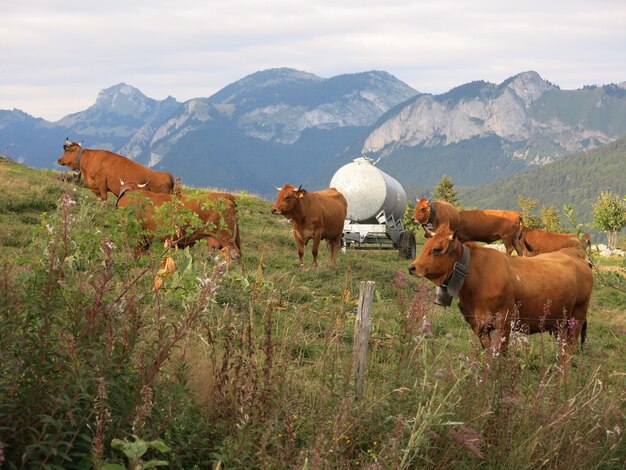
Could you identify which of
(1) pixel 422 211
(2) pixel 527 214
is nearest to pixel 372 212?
(1) pixel 422 211

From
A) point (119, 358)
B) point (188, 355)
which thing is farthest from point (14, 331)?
point (188, 355)

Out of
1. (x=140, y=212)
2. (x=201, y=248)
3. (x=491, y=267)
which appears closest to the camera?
(x=140, y=212)

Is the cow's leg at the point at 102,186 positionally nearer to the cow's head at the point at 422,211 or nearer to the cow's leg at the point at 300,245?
the cow's leg at the point at 300,245

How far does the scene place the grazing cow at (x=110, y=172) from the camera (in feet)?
58.3

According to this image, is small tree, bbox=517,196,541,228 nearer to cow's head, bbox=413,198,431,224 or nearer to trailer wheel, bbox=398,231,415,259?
trailer wheel, bbox=398,231,415,259

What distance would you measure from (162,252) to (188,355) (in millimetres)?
1232

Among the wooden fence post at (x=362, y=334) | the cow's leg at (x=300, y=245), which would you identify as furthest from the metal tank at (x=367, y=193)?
the wooden fence post at (x=362, y=334)

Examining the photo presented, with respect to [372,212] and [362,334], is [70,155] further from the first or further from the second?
[362,334]

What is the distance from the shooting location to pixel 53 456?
3.40 meters

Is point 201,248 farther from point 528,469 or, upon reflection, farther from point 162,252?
point 528,469

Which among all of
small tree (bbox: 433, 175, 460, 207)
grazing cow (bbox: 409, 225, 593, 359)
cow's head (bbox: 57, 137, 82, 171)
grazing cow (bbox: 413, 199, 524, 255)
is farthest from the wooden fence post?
small tree (bbox: 433, 175, 460, 207)

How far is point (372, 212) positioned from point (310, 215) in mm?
6606

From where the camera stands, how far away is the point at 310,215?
18.2m

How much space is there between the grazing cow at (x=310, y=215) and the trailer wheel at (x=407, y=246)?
437cm
